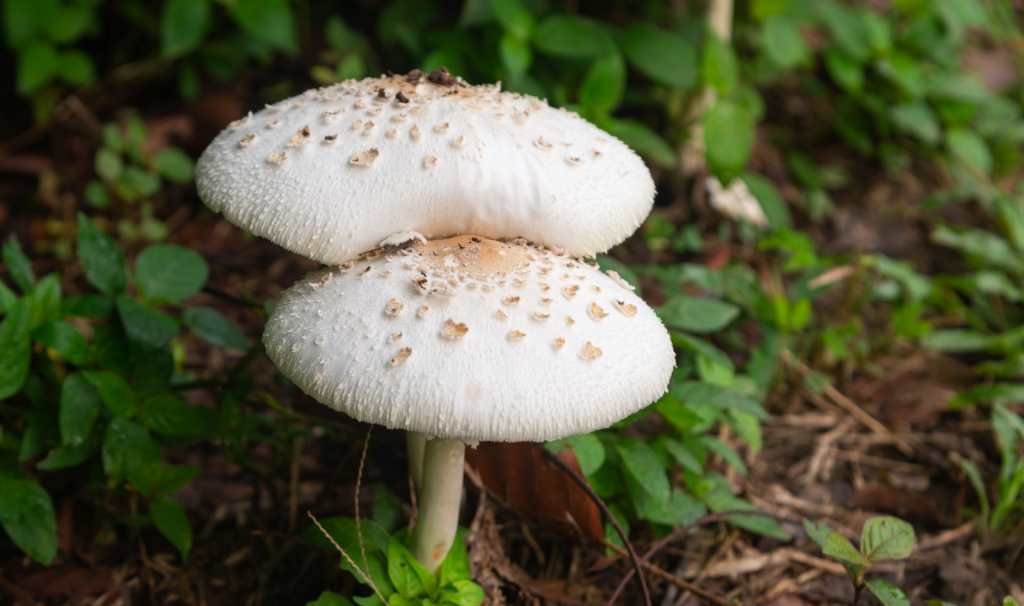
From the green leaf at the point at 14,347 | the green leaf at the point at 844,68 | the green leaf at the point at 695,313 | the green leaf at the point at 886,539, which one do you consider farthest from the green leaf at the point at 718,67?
the green leaf at the point at 14,347

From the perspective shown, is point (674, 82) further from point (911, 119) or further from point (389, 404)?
point (389, 404)

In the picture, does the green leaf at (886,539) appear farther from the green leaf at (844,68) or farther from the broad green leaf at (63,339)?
the green leaf at (844,68)

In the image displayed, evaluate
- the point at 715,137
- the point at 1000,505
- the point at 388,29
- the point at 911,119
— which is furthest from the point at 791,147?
the point at 1000,505

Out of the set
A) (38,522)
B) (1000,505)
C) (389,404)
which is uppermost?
(389,404)

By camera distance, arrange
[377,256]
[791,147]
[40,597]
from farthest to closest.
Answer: [791,147] < [40,597] < [377,256]

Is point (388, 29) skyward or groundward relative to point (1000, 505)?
skyward

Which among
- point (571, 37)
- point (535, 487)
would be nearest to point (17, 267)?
point (535, 487)
